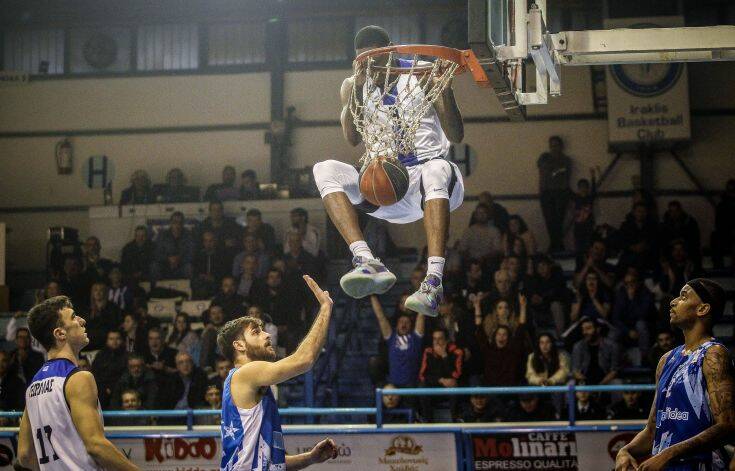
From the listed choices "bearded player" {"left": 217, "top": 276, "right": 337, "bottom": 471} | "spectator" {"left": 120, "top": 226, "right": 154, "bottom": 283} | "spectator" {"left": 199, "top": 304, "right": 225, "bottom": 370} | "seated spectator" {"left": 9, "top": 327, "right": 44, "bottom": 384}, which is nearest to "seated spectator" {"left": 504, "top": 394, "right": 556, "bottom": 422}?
"spectator" {"left": 199, "top": 304, "right": 225, "bottom": 370}

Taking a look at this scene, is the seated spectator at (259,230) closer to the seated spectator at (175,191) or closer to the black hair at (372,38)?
the seated spectator at (175,191)

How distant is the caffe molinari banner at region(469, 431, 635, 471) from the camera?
26.0 feet

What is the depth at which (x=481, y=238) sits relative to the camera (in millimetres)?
13102

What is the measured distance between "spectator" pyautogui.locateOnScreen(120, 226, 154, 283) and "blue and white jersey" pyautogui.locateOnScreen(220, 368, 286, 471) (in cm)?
845

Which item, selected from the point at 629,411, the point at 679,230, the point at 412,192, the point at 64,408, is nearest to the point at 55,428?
the point at 64,408

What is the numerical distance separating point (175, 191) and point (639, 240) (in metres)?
6.73

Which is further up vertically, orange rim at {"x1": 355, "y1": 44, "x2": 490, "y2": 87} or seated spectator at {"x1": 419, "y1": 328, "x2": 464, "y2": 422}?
orange rim at {"x1": 355, "y1": 44, "x2": 490, "y2": 87}

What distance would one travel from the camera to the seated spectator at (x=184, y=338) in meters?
11.8

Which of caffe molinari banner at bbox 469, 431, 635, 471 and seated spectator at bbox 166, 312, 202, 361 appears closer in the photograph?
caffe molinari banner at bbox 469, 431, 635, 471

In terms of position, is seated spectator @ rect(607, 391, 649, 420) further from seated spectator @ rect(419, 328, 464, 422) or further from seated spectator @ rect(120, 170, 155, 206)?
seated spectator @ rect(120, 170, 155, 206)

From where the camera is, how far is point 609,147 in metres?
15.2

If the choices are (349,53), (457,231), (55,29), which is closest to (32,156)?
(55,29)

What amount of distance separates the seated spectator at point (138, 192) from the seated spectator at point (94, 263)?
969 mm

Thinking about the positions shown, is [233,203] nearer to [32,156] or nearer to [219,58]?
[219,58]
